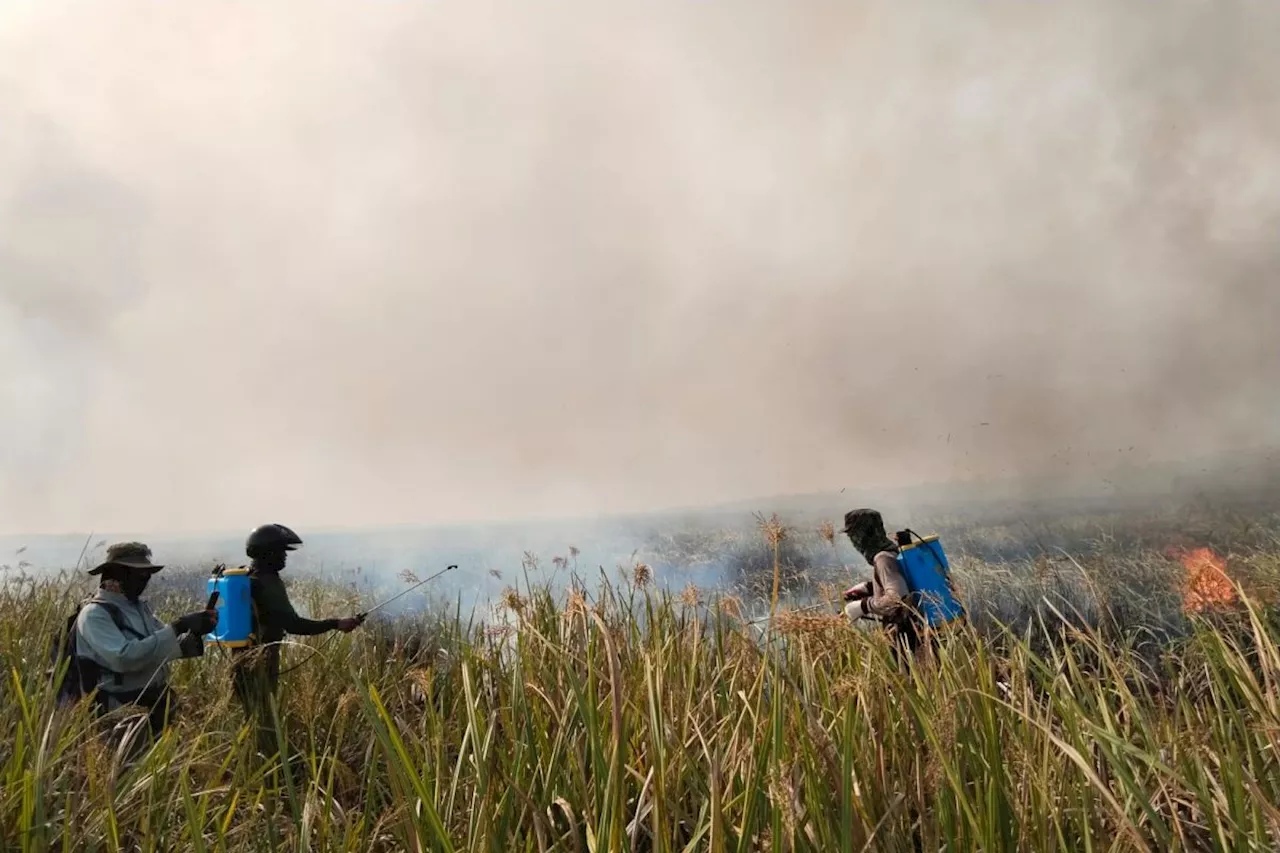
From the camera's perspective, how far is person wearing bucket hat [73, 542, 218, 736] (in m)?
3.83

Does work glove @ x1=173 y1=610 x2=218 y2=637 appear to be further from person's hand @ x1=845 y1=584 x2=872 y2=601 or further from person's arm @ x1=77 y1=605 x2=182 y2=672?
person's hand @ x1=845 y1=584 x2=872 y2=601

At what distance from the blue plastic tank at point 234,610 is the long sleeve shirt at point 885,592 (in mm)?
3906

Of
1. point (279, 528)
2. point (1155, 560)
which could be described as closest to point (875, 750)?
point (279, 528)

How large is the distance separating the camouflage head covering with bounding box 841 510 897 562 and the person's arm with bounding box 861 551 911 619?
0.60 feet

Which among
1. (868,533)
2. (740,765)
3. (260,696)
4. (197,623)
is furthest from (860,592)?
(197,623)

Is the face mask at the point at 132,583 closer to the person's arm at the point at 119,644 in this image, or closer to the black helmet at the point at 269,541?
the person's arm at the point at 119,644

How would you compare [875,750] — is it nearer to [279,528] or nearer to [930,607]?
[930,607]

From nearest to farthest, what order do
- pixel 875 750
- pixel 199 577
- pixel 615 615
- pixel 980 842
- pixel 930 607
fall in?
pixel 980 842, pixel 875 750, pixel 615 615, pixel 930 607, pixel 199 577

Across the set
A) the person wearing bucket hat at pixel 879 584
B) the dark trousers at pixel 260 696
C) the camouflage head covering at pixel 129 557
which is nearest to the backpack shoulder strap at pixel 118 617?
the camouflage head covering at pixel 129 557

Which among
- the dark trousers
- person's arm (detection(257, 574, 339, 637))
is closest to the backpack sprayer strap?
the dark trousers

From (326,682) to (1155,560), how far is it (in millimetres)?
9243

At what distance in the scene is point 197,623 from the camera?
4461 millimetres

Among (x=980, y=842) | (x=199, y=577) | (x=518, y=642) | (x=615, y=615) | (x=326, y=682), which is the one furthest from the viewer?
(x=199, y=577)

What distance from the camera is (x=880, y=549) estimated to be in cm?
515
